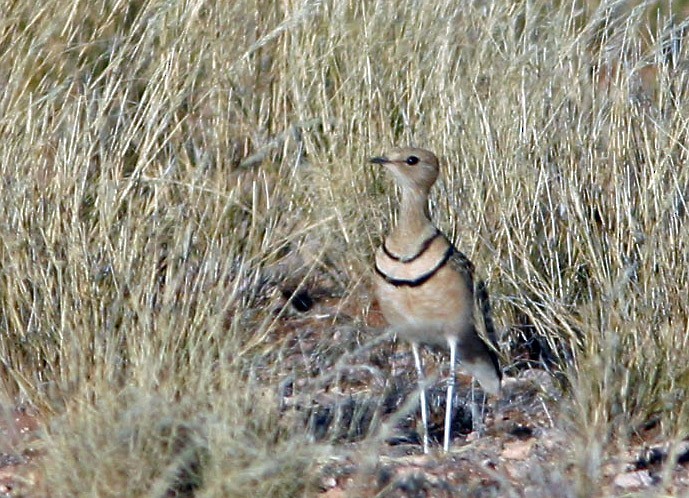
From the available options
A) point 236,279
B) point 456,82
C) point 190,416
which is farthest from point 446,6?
point 190,416

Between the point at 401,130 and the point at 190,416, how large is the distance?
2.33m

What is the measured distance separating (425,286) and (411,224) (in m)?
0.23

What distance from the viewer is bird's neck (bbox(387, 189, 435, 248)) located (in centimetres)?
460

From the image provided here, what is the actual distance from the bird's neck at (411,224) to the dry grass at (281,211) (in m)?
0.39

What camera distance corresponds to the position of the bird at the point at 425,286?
14.9 feet

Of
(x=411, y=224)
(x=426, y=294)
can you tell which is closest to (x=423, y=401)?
(x=426, y=294)

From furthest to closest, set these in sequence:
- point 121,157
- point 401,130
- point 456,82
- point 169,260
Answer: point 401,130 < point 456,82 < point 121,157 < point 169,260

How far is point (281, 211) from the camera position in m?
5.35

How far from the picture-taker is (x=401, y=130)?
5672mm

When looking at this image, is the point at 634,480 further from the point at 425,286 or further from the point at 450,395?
the point at 425,286

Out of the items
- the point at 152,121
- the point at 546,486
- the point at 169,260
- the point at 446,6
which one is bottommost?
the point at 546,486

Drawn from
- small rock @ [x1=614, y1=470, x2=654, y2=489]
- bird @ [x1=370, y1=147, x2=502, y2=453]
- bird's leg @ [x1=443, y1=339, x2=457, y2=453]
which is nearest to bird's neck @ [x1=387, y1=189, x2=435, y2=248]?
bird @ [x1=370, y1=147, x2=502, y2=453]

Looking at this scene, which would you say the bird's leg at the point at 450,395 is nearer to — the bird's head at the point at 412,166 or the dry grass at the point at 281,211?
the dry grass at the point at 281,211

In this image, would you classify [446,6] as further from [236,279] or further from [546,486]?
[546,486]
